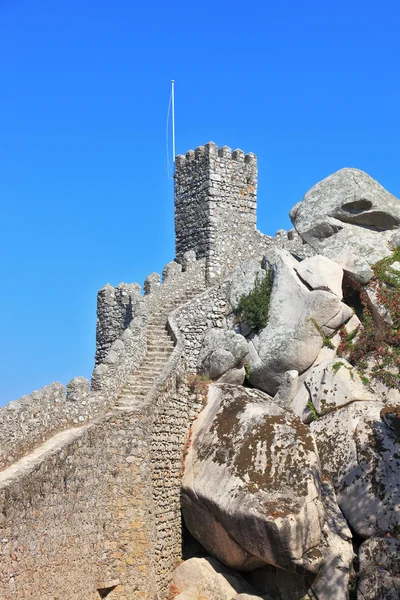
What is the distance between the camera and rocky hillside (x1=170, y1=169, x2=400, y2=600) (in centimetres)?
2064

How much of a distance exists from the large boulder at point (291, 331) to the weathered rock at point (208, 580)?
6.27m

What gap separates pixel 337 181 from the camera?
3095cm

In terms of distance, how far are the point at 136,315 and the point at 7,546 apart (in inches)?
461

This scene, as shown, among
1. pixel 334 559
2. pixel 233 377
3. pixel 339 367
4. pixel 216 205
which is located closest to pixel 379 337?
pixel 339 367

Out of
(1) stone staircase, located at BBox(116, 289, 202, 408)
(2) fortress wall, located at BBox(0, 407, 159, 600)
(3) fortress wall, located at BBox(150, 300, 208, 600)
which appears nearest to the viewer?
(2) fortress wall, located at BBox(0, 407, 159, 600)

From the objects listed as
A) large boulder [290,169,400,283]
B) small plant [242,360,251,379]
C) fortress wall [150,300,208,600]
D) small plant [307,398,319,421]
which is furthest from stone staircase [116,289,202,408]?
large boulder [290,169,400,283]

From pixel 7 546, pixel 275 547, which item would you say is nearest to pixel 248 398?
pixel 275 547

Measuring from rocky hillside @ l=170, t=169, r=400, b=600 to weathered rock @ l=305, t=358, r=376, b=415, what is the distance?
40 mm

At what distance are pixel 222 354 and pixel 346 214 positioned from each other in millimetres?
7914

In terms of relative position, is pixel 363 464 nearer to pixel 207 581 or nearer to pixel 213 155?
pixel 207 581

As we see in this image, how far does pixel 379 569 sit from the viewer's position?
20.7 metres

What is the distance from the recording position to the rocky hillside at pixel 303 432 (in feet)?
67.7

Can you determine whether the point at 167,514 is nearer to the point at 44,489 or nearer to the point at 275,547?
the point at 275,547

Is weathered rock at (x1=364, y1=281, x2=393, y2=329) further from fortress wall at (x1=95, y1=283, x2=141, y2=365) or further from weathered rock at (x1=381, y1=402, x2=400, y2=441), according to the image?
fortress wall at (x1=95, y1=283, x2=141, y2=365)
